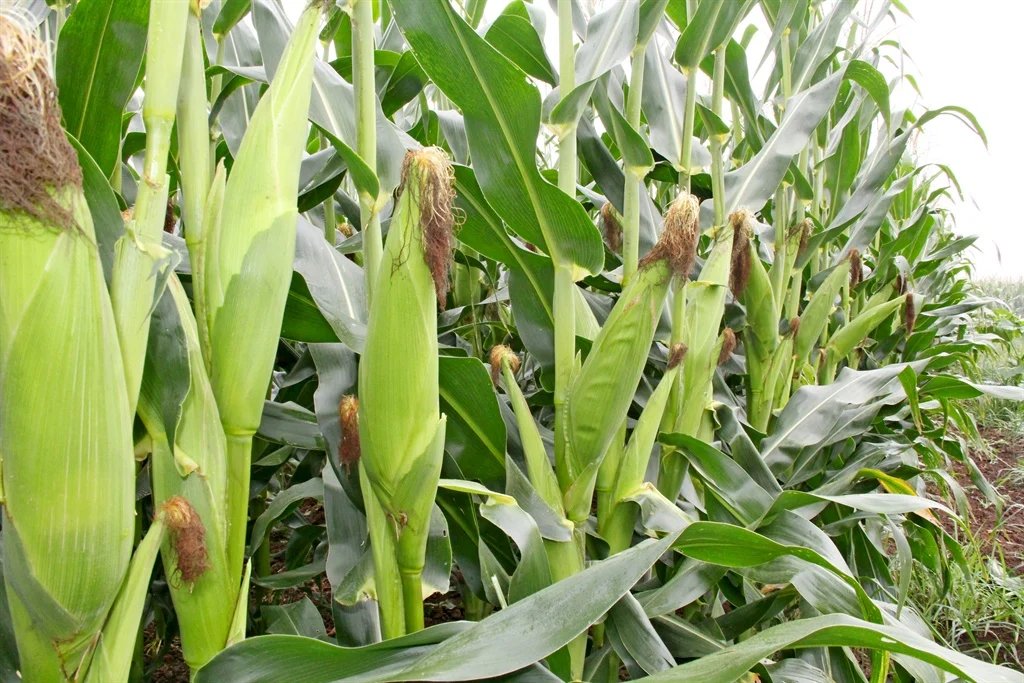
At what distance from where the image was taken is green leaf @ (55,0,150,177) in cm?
67

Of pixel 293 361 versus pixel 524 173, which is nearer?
pixel 524 173

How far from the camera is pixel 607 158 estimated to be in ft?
3.67

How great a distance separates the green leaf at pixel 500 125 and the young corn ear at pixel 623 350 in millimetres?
66

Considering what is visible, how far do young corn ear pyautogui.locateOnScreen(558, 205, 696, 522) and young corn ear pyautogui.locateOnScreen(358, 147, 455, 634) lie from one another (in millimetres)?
259

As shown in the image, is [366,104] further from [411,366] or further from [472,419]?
[472,419]

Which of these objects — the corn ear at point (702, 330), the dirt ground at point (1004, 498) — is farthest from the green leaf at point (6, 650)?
the dirt ground at point (1004, 498)

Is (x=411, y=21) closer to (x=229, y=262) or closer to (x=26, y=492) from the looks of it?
(x=229, y=262)

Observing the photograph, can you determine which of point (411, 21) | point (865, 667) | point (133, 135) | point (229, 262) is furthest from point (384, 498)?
point (865, 667)

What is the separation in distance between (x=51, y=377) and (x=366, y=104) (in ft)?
1.23

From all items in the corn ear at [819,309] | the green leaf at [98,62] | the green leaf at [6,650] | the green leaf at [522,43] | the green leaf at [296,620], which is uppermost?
the green leaf at [522,43]

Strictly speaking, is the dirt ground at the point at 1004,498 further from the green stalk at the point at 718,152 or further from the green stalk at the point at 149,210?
the green stalk at the point at 149,210

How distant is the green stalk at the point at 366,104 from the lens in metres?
0.67

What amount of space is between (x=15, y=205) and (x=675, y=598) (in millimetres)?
909

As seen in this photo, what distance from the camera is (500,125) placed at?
32.6 inches
